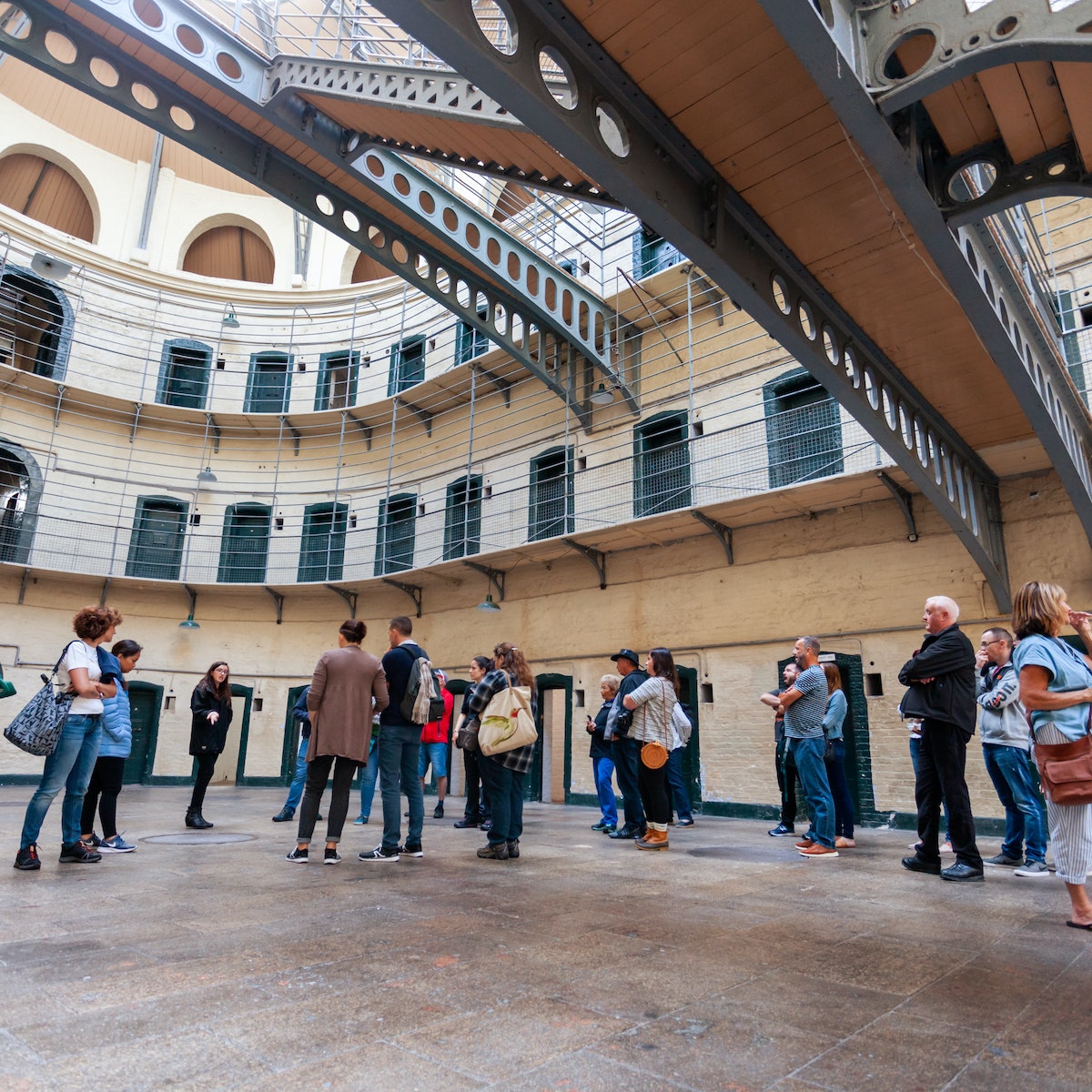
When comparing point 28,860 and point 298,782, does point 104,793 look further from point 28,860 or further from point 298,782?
point 298,782

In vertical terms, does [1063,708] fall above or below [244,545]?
below

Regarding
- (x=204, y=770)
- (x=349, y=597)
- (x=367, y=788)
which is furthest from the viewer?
(x=349, y=597)

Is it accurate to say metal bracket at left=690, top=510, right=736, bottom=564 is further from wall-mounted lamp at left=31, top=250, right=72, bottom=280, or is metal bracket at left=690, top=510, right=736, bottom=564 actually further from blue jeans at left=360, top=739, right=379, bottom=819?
wall-mounted lamp at left=31, top=250, right=72, bottom=280

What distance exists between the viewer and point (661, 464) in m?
13.2

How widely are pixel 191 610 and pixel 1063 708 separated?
1745cm

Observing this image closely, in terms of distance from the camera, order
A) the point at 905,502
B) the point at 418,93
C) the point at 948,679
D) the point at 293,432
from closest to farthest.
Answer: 1. the point at 948,679
2. the point at 418,93
3. the point at 905,502
4. the point at 293,432

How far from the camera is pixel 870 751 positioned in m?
10.1

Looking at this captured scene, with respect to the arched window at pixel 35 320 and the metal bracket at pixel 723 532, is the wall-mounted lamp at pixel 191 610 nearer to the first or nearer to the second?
the arched window at pixel 35 320

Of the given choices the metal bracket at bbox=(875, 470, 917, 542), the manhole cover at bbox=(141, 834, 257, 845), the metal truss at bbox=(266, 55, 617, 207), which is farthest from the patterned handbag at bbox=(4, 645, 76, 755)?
the metal bracket at bbox=(875, 470, 917, 542)

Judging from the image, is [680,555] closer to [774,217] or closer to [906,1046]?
[774,217]

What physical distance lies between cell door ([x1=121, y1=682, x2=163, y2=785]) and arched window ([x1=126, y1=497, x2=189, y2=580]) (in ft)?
8.40

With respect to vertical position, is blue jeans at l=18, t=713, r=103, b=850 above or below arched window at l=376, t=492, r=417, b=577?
below

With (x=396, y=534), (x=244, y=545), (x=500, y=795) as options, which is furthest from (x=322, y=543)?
(x=500, y=795)

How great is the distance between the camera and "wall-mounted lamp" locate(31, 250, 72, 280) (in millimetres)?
15828
